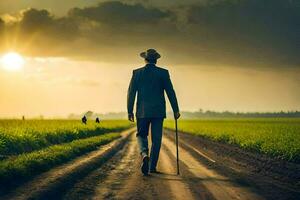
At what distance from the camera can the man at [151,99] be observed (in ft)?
37.6

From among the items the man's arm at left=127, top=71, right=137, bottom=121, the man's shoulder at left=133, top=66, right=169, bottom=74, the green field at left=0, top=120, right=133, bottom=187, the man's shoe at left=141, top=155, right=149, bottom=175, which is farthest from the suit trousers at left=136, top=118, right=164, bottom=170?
the green field at left=0, top=120, right=133, bottom=187

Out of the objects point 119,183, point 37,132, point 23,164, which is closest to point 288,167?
point 119,183

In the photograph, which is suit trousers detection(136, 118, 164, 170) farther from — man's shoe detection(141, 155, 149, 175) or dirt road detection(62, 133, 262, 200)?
man's shoe detection(141, 155, 149, 175)

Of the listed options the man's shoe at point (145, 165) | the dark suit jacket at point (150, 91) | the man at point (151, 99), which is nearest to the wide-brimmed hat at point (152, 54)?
the man at point (151, 99)

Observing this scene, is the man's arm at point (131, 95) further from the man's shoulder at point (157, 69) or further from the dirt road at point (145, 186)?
the dirt road at point (145, 186)

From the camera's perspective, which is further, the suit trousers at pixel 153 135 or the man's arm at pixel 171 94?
the man's arm at pixel 171 94

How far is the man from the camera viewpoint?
1146 cm

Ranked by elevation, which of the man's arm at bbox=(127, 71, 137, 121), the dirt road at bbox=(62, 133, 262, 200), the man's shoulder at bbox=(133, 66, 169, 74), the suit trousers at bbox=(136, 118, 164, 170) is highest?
the man's shoulder at bbox=(133, 66, 169, 74)

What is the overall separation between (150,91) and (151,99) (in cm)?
24

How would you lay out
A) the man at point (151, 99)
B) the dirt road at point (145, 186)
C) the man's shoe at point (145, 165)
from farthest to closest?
1. the man at point (151, 99)
2. the man's shoe at point (145, 165)
3. the dirt road at point (145, 186)

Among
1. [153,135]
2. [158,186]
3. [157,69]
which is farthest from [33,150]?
[158,186]

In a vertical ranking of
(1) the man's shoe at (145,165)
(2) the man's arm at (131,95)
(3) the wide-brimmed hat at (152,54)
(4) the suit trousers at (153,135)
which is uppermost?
(3) the wide-brimmed hat at (152,54)

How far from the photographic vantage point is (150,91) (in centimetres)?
1166

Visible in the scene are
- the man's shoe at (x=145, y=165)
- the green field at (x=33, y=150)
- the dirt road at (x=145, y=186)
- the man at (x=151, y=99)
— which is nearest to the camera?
the dirt road at (x=145, y=186)
